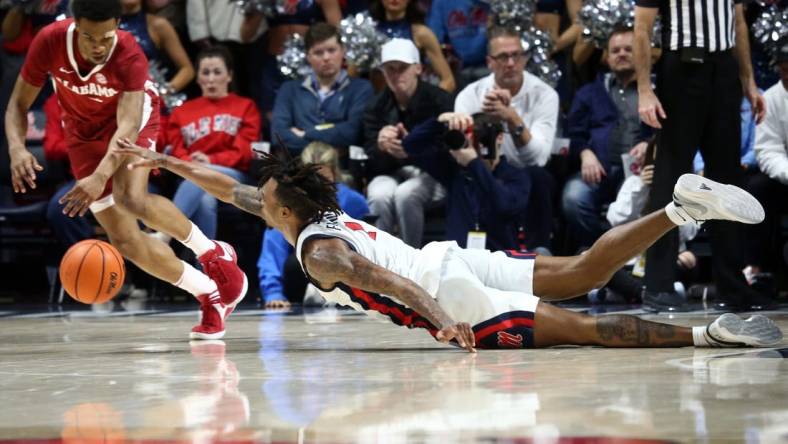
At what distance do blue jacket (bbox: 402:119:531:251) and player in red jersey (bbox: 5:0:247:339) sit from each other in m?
2.23

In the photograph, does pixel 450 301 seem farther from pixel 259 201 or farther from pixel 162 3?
pixel 162 3

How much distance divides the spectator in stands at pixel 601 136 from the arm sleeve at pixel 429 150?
2.94ft

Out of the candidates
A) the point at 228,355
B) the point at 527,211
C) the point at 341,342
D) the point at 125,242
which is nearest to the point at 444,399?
the point at 228,355

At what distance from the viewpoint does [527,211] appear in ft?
26.3

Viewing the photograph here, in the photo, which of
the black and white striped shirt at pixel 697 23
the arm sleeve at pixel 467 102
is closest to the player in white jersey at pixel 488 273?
the black and white striped shirt at pixel 697 23

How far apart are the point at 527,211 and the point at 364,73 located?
2140mm

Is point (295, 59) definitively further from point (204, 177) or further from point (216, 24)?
point (204, 177)

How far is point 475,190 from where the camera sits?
7785 mm

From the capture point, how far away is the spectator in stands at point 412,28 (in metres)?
8.74

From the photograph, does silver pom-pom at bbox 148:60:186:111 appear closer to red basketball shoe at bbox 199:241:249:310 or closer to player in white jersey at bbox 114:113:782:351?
red basketball shoe at bbox 199:241:249:310

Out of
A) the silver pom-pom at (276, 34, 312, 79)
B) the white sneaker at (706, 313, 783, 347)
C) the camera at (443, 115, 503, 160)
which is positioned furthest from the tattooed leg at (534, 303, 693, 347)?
the silver pom-pom at (276, 34, 312, 79)

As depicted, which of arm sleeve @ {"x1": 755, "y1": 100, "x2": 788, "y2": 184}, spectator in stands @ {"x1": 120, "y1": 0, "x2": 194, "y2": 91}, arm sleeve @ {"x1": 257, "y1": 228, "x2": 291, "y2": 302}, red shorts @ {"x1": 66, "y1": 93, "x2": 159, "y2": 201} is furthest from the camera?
spectator in stands @ {"x1": 120, "y1": 0, "x2": 194, "y2": 91}

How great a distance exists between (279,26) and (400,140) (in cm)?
188

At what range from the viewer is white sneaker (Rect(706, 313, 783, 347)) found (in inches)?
167
